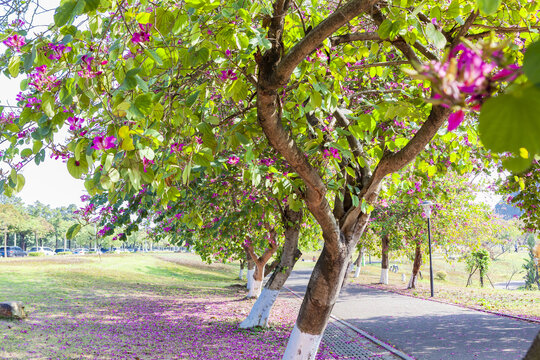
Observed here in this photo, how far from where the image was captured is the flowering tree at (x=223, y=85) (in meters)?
1.90

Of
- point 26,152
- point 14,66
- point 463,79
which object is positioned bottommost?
point 463,79

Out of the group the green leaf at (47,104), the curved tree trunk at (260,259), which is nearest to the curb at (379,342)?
the curved tree trunk at (260,259)

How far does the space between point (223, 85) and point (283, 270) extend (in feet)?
24.6

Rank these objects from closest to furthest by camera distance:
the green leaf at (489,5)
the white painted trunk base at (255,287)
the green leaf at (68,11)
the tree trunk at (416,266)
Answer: the green leaf at (489,5) → the green leaf at (68,11) → the white painted trunk base at (255,287) → the tree trunk at (416,266)

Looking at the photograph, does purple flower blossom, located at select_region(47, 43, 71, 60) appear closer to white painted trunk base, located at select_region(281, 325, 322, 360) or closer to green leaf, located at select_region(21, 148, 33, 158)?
green leaf, located at select_region(21, 148, 33, 158)

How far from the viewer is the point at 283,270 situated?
9.99 meters

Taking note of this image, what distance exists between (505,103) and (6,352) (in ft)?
31.1

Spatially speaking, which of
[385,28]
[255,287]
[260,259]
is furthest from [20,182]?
[255,287]

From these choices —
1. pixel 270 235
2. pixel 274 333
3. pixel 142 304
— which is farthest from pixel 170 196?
pixel 142 304

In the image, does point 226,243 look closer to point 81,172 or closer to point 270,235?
point 270,235

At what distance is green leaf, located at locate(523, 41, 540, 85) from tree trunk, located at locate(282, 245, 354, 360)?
175 inches

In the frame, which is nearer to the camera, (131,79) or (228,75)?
(131,79)

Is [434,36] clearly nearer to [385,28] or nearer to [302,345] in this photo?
[385,28]

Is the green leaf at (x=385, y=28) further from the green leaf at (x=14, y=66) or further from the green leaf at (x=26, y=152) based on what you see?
the green leaf at (x=26, y=152)
